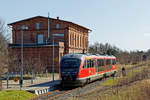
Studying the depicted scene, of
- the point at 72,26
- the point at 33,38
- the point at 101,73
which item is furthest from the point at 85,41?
the point at 101,73

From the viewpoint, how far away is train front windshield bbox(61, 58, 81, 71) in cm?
2380

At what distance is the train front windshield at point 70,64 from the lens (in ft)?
78.1

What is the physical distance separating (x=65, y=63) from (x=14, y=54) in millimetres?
25640

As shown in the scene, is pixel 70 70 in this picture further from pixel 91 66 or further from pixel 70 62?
pixel 91 66

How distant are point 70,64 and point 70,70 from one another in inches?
22.6

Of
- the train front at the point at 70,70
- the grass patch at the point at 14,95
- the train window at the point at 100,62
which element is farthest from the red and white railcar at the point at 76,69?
the grass patch at the point at 14,95

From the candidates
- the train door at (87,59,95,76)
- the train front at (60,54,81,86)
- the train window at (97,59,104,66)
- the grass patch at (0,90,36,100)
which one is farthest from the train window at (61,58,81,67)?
the train window at (97,59,104,66)

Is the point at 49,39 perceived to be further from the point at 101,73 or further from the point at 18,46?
the point at 101,73

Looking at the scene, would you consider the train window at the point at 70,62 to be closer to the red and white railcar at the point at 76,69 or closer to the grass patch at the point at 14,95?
the red and white railcar at the point at 76,69

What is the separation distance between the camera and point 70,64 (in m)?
24.0

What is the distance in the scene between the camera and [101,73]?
31.2 meters

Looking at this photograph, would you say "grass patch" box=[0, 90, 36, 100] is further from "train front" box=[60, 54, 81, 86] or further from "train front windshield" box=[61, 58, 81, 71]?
"train front windshield" box=[61, 58, 81, 71]

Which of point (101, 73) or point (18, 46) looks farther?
point (18, 46)

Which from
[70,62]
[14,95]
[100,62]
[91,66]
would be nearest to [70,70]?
[70,62]
